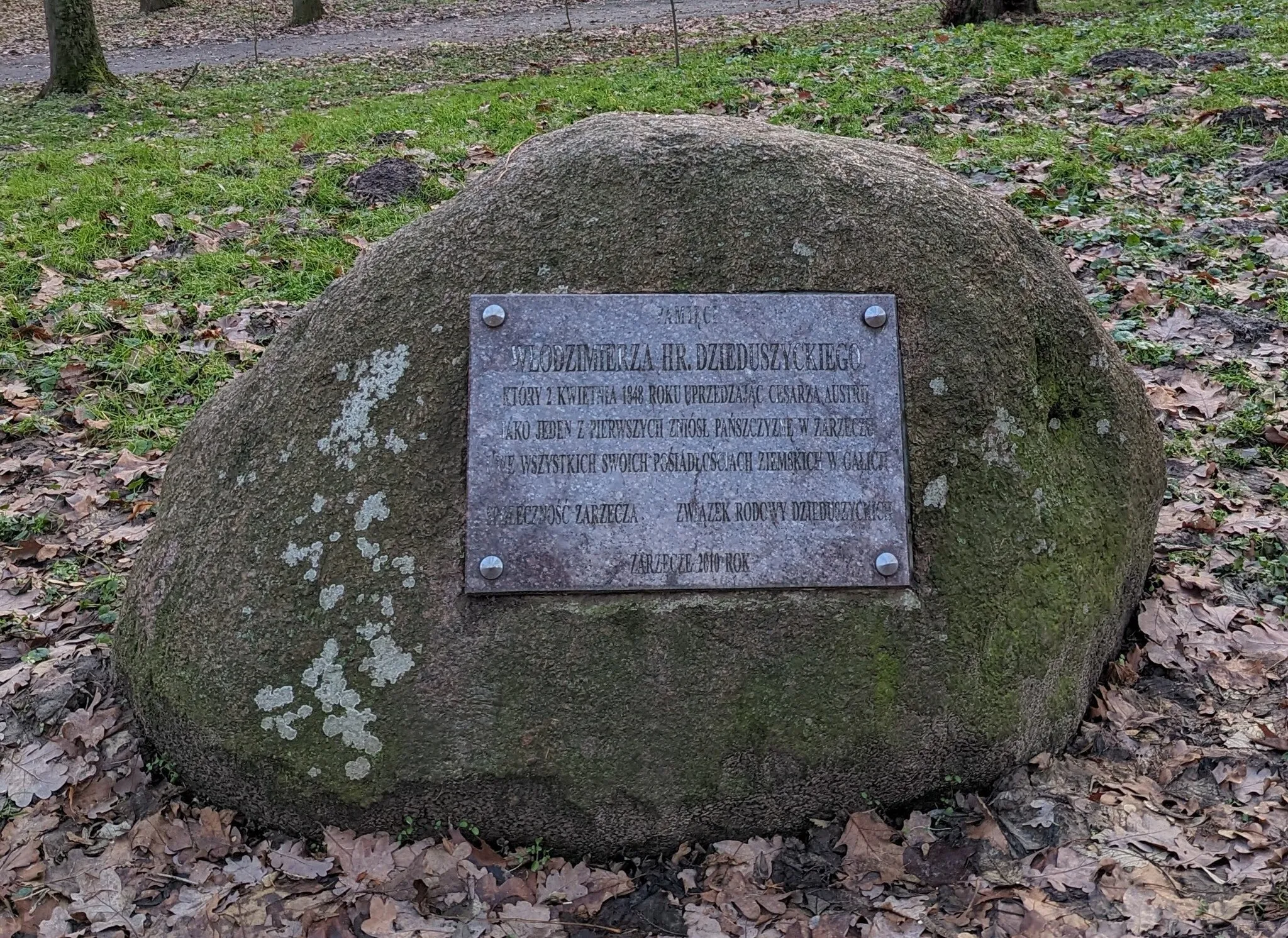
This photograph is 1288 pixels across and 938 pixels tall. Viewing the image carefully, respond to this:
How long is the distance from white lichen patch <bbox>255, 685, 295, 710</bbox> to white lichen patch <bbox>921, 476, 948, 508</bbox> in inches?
65.8

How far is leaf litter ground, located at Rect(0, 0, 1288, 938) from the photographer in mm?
2371

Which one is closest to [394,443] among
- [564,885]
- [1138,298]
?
[564,885]

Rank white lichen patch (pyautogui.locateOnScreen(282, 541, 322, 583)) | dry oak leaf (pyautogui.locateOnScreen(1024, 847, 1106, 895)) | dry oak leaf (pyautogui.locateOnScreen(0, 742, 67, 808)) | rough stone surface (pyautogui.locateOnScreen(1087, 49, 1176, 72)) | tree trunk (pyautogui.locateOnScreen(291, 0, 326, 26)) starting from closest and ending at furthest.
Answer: dry oak leaf (pyautogui.locateOnScreen(1024, 847, 1106, 895))
white lichen patch (pyautogui.locateOnScreen(282, 541, 322, 583))
dry oak leaf (pyautogui.locateOnScreen(0, 742, 67, 808))
rough stone surface (pyautogui.locateOnScreen(1087, 49, 1176, 72))
tree trunk (pyautogui.locateOnScreen(291, 0, 326, 26))

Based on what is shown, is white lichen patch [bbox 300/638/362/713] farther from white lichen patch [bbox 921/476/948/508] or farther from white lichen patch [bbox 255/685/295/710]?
white lichen patch [bbox 921/476/948/508]

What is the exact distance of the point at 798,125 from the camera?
790 cm

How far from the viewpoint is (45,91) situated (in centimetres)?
1087

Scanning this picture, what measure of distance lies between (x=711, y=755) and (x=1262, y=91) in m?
7.64

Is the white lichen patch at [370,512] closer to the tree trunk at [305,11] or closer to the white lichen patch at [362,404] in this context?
the white lichen patch at [362,404]

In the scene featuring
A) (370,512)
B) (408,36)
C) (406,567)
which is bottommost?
(406,567)

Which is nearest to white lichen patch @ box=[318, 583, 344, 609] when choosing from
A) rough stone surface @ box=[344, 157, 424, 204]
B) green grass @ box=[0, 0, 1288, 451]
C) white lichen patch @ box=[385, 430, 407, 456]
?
white lichen patch @ box=[385, 430, 407, 456]

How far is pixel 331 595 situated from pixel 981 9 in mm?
11685

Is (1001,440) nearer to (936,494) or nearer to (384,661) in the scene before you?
(936,494)

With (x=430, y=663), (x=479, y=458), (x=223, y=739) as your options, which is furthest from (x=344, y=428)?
(x=223, y=739)

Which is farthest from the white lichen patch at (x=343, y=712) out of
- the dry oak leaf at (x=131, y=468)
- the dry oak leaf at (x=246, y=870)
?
the dry oak leaf at (x=131, y=468)
